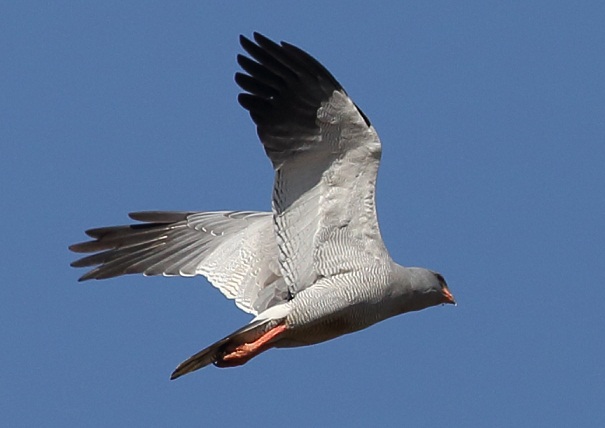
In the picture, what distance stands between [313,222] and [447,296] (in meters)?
1.94

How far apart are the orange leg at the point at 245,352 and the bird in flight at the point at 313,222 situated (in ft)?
0.04

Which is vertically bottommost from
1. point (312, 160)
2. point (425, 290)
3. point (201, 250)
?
point (425, 290)

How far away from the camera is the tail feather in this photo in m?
14.2

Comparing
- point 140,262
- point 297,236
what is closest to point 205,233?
point 140,262

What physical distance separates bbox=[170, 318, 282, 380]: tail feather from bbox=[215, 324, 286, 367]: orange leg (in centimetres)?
4

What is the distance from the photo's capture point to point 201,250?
1678cm

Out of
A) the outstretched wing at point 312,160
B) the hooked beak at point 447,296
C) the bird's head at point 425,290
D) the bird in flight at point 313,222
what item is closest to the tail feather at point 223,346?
the bird in flight at point 313,222

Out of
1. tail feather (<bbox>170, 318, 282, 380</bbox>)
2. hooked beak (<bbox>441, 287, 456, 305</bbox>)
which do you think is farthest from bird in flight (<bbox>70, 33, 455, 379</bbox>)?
hooked beak (<bbox>441, 287, 456, 305</bbox>)

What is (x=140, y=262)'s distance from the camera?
17.0 m

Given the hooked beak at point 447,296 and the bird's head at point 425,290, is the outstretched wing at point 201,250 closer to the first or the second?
the bird's head at point 425,290

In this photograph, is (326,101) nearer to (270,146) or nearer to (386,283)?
(270,146)

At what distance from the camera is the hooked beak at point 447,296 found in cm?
1588

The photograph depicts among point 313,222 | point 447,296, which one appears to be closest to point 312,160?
point 313,222

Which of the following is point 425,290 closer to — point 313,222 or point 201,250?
point 313,222
